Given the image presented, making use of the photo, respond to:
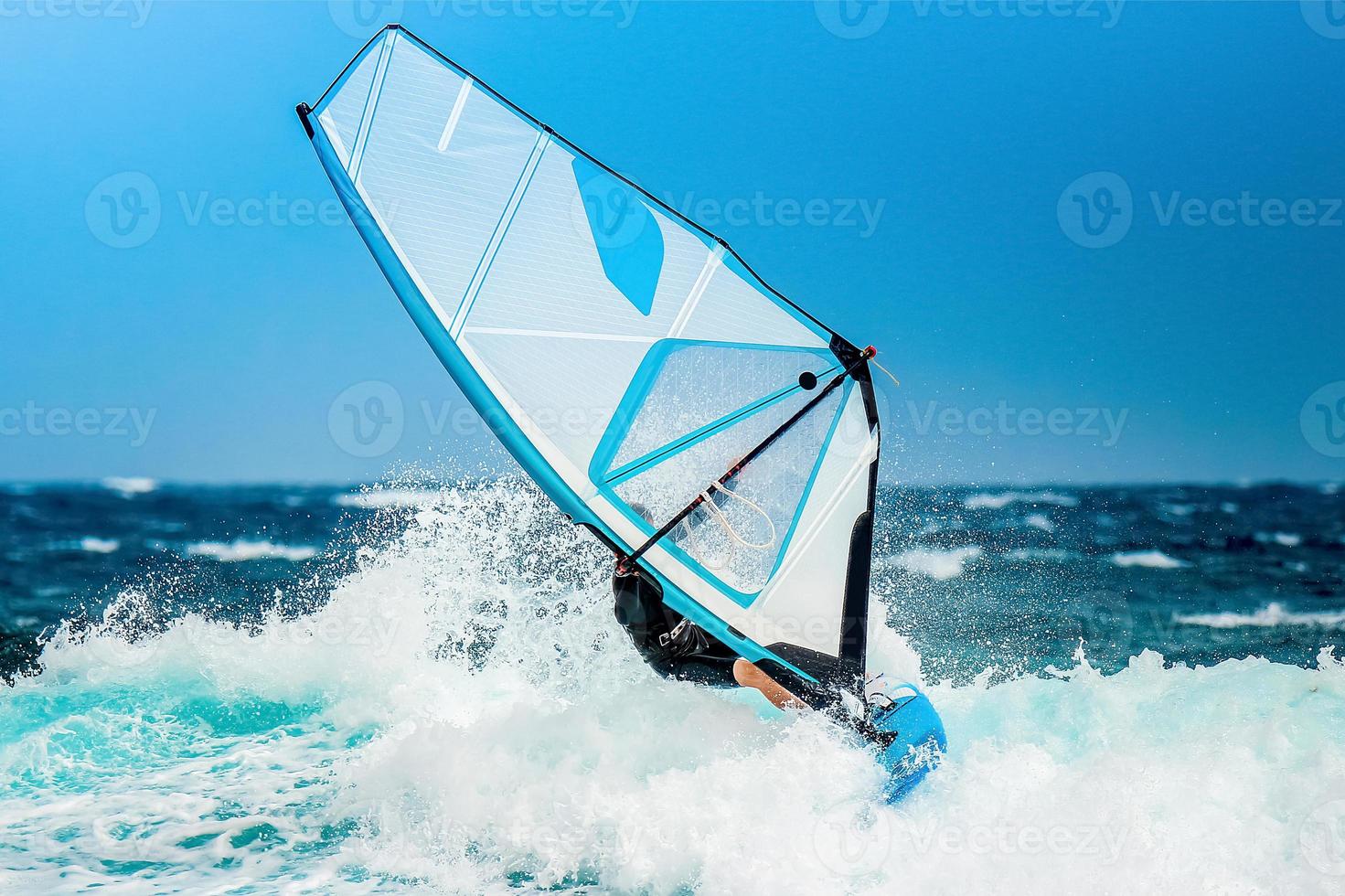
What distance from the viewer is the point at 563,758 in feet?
15.6

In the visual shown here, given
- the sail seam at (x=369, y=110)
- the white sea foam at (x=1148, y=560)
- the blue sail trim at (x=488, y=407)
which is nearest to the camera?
the blue sail trim at (x=488, y=407)

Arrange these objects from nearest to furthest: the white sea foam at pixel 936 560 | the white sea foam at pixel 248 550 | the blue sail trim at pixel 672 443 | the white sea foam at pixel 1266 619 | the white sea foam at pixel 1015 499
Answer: the blue sail trim at pixel 672 443, the white sea foam at pixel 1266 619, the white sea foam at pixel 936 560, the white sea foam at pixel 248 550, the white sea foam at pixel 1015 499

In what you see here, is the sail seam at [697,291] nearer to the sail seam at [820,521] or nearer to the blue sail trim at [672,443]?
the blue sail trim at [672,443]

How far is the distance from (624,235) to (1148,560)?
14.4 meters

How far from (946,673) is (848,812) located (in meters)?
4.11

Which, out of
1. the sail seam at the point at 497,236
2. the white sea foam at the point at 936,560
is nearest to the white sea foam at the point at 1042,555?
the white sea foam at the point at 936,560

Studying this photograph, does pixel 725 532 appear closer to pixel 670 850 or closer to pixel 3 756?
pixel 670 850

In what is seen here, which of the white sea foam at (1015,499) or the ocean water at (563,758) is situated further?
the white sea foam at (1015,499)

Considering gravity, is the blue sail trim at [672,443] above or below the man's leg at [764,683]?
above

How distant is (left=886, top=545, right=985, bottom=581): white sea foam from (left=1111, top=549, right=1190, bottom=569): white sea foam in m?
2.55

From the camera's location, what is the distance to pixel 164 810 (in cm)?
474

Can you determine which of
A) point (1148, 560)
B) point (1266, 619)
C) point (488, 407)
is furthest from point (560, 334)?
point (1148, 560)

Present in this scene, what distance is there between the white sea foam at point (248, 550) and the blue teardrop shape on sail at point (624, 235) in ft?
43.9

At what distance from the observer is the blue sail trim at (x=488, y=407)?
172 inches
